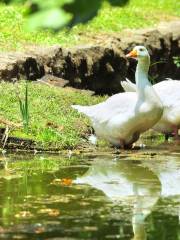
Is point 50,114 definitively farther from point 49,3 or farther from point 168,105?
point 49,3

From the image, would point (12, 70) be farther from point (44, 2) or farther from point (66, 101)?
point (44, 2)

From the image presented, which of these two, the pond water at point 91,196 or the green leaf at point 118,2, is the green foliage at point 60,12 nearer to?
the green leaf at point 118,2

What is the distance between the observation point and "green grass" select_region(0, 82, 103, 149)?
927cm

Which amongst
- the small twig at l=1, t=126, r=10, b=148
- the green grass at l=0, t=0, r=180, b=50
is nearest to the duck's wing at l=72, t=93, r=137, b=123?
the small twig at l=1, t=126, r=10, b=148

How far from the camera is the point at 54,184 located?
6.55m

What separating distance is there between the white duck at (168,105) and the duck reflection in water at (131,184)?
2.83 m

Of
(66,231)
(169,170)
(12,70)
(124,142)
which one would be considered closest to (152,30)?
(12,70)

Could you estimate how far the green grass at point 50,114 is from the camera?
30.4 feet

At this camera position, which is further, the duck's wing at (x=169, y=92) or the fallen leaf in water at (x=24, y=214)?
the duck's wing at (x=169, y=92)

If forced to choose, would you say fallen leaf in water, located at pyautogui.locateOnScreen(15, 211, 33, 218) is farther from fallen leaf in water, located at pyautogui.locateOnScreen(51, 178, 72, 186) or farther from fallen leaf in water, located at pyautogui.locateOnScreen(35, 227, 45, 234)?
fallen leaf in water, located at pyautogui.locateOnScreen(51, 178, 72, 186)

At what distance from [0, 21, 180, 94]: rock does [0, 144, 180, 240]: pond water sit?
472 centimetres

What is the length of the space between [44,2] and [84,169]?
20.3 ft

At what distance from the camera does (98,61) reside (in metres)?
14.8

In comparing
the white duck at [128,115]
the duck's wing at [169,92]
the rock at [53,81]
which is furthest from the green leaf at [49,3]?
the rock at [53,81]
